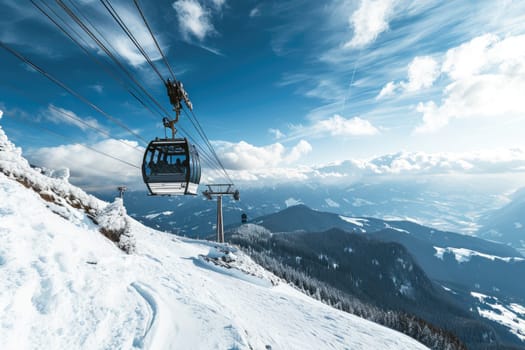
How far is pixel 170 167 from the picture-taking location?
13.2 meters

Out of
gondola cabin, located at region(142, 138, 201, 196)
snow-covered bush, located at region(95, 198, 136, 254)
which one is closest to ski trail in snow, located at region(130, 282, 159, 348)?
gondola cabin, located at region(142, 138, 201, 196)

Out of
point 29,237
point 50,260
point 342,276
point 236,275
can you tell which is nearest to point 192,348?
point 50,260

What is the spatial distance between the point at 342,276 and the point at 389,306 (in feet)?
118

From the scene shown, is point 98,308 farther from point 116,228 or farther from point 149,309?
point 116,228

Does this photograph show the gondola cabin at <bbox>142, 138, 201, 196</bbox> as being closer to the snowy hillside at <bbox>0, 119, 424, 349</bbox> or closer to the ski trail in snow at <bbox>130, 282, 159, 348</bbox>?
the snowy hillside at <bbox>0, 119, 424, 349</bbox>

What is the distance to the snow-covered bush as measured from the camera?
17484 mm

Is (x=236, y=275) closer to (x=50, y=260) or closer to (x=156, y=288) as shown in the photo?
(x=156, y=288)

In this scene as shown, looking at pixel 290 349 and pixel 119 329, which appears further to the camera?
pixel 290 349

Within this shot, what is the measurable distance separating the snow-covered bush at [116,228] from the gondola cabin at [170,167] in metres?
6.95

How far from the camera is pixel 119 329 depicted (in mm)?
7062

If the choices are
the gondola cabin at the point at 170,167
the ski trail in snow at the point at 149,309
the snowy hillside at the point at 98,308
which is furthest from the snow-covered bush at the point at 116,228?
the ski trail in snow at the point at 149,309

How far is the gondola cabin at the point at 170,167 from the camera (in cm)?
1278

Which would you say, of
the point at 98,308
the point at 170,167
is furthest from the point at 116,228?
the point at 98,308

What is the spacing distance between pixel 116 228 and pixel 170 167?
885cm
